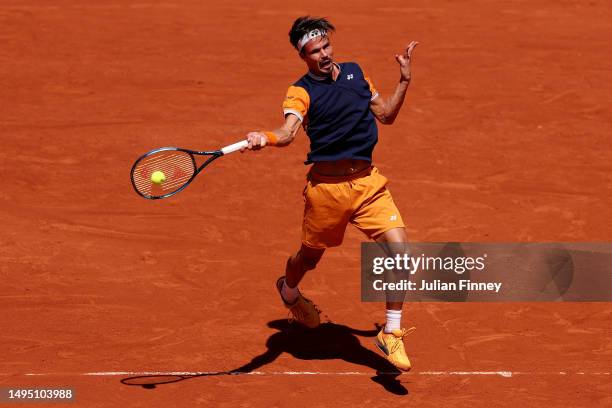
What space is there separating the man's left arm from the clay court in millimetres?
1899

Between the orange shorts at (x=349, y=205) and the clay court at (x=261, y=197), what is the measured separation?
1107mm

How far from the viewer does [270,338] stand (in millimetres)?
9336

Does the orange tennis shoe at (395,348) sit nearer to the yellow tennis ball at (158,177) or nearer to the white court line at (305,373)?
the white court line at (305,373)

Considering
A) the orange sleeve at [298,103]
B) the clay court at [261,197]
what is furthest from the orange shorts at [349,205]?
the clay court at [261,197]

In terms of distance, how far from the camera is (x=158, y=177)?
8.26 meters

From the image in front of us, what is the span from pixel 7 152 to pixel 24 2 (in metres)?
6.52

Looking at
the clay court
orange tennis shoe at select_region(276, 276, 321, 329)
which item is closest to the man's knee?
orange tennis shoe at select_region(276, 276, 321, 329)

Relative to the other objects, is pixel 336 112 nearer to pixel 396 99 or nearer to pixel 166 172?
pixel 396 99

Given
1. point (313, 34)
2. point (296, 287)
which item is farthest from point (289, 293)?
point (313, 34)

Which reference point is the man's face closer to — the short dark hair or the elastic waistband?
the short dark hair

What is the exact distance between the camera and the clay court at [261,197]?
8703 millimetres

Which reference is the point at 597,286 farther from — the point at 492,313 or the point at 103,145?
the point at 103,145

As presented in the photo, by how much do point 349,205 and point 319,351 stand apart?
4.51 feet

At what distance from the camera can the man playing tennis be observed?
325 inches
